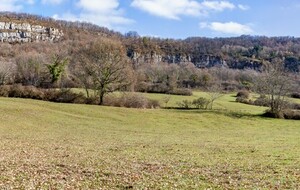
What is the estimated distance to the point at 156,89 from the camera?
104 meters

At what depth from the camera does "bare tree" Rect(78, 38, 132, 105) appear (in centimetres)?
7012

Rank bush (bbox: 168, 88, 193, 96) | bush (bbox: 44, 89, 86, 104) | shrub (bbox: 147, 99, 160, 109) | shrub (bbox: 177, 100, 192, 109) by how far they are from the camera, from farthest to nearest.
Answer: bush (bbox: 168, 88, 193, 96)
shrub (bbox: 177, 100, 192, 109)
shrub (bbox: 147, 99, 160, 109)
bush (bbox: 44, 89, 86, 104)

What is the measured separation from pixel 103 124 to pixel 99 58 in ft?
80.0

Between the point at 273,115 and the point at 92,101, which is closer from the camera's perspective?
the point at 92,101

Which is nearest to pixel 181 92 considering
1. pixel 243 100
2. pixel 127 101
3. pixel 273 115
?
pixel 243 100

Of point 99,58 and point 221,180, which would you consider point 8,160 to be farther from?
point 99,58

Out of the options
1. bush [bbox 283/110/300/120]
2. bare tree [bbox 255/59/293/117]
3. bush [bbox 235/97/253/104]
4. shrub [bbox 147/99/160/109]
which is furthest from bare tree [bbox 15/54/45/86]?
bush [bbox 283/110/300/120]

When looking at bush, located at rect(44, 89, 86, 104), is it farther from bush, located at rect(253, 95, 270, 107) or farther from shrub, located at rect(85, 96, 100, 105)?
bush, located at rect(253, 95, 270, 107)

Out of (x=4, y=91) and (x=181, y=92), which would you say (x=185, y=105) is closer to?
(x=181, y=92)

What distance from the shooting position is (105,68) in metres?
70.1

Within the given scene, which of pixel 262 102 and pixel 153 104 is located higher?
pixel 262 102

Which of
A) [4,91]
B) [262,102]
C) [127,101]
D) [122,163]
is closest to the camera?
[122,163]

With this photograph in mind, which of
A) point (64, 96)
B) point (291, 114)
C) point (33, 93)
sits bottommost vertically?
point (291, 114)

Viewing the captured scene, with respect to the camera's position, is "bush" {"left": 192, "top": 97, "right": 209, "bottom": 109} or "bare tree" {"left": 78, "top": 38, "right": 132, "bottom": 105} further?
"bush" {"left": 192, "top": 97, "right": 209, "bottom": 109}
